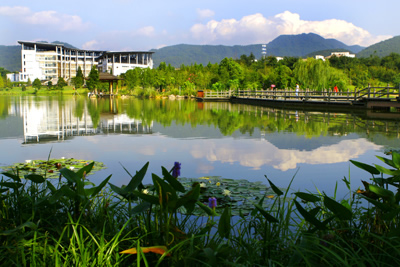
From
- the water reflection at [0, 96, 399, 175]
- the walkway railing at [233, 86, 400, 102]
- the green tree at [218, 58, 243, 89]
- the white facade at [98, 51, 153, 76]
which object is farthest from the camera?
the white facade at [98, 51, 153, 76]

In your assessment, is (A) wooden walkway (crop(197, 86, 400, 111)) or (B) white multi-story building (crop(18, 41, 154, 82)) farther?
(B) white multi-story building (crop(18, 41, 154, 82))

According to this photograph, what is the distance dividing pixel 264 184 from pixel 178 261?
262cm

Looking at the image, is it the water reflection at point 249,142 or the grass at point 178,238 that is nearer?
the grass at point 178,238

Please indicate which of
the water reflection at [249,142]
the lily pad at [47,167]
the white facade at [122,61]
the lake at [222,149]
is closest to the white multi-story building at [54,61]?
the white facade at [122,61]

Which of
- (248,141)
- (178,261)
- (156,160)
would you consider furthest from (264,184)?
(248,141)

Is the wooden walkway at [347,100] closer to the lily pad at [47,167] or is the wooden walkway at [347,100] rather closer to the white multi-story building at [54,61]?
the lily pad at [47,167]

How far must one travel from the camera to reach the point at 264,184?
425cm

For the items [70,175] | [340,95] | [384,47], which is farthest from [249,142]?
[384,47]

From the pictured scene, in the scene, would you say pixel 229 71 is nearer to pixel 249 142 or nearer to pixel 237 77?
pixel 237 77

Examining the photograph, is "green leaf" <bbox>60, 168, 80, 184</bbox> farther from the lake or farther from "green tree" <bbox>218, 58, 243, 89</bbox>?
"green tree" <bbox>218, 58, 243, 89</bbox>

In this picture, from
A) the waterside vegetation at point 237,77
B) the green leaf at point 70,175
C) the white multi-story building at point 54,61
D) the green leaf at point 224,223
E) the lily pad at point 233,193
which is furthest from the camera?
the white multi-story building at point 54,61

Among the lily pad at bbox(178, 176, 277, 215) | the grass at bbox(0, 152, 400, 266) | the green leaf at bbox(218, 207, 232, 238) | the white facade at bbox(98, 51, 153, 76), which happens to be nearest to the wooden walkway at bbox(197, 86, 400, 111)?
the lily pad at bbox(178, 176, 277, 215)

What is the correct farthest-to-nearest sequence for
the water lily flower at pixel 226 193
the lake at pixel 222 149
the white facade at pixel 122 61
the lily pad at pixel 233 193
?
1. the white facade at pixel 122 61
2. the lake at pixel 222 149
3. the water lily flower at pixel 226 193
4. the lily pad at pixel 233 193

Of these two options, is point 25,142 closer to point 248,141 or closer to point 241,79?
point 248,141
